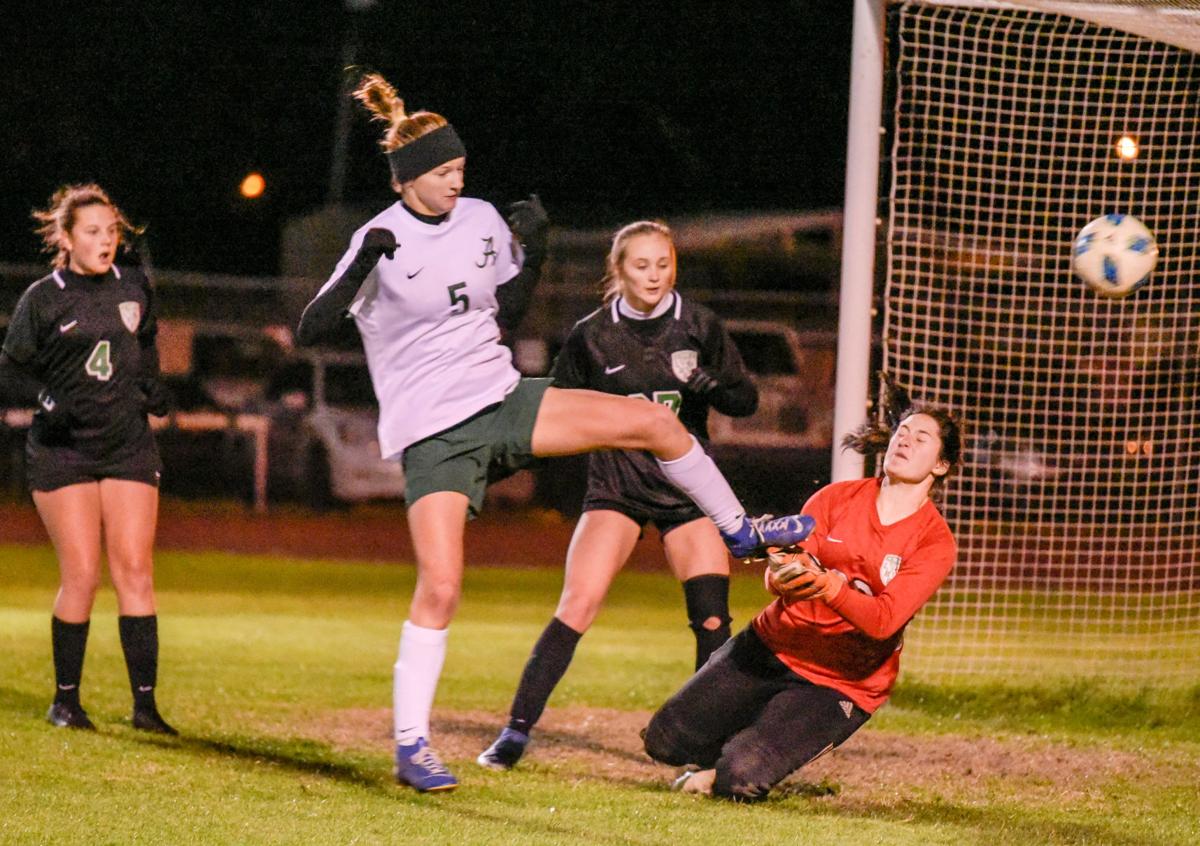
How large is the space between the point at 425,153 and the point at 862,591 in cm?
206

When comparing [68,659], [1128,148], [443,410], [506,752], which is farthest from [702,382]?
[1128,148]

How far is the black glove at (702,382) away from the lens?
5.77 m

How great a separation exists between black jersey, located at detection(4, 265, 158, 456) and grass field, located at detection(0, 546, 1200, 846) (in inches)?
49.7

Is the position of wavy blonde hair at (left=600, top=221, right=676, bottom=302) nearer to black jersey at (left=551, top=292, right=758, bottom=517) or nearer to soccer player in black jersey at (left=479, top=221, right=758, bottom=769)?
soccer player in black jersey at (left=479, top=221, right=758, bottom=769)

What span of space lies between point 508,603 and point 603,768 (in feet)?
24.0

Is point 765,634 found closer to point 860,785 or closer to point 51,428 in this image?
point 860,785

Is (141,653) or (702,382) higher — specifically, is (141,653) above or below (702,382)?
below

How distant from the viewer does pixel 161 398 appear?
6398 millimetres

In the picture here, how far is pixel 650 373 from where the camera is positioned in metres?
6.00

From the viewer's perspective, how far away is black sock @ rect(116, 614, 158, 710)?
6289 millimetres

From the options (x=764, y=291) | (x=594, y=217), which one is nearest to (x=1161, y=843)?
(x=764, y=291)

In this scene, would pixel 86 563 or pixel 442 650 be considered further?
pixel 86 563

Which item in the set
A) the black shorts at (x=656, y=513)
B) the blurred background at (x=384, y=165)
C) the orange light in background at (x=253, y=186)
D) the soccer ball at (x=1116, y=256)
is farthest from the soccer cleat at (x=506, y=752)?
the orange light in background at (x=253, y=186)

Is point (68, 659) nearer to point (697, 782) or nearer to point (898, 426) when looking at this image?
point (697, 782)
